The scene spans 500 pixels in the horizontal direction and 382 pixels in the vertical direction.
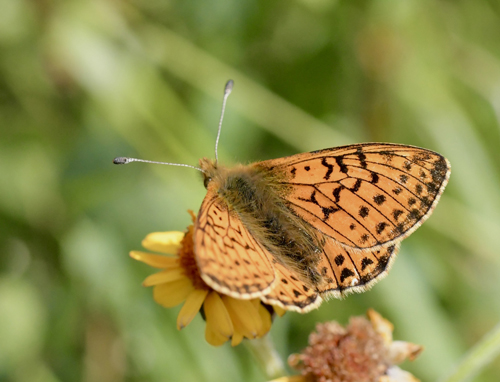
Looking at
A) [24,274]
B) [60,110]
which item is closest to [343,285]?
[24,274]

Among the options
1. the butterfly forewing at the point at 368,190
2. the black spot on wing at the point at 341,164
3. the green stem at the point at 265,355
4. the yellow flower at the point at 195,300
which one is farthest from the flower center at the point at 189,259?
the black spot on wing at the point at 341,164

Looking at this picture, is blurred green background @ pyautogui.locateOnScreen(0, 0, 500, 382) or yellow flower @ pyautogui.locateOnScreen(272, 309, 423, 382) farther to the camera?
blurred green background @ pyautogui.locateOnScreen(0, 0, 500, 382)

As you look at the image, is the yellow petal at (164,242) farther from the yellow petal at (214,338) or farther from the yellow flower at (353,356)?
the yellow flower at (353,356)

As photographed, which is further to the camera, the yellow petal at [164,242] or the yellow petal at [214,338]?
the yellow petal at [164,242]

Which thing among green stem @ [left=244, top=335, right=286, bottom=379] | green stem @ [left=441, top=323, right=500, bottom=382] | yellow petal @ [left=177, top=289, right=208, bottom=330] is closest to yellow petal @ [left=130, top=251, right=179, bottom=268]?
yellow petal @ [left=177, top=289, right=208, bottom=330]

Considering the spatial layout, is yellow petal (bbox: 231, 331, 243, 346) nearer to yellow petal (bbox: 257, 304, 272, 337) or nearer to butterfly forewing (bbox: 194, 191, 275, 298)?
yellow petal (bbox: 257, 304, 272, 337)

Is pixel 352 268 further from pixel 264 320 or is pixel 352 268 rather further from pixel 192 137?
pixel 192 137
